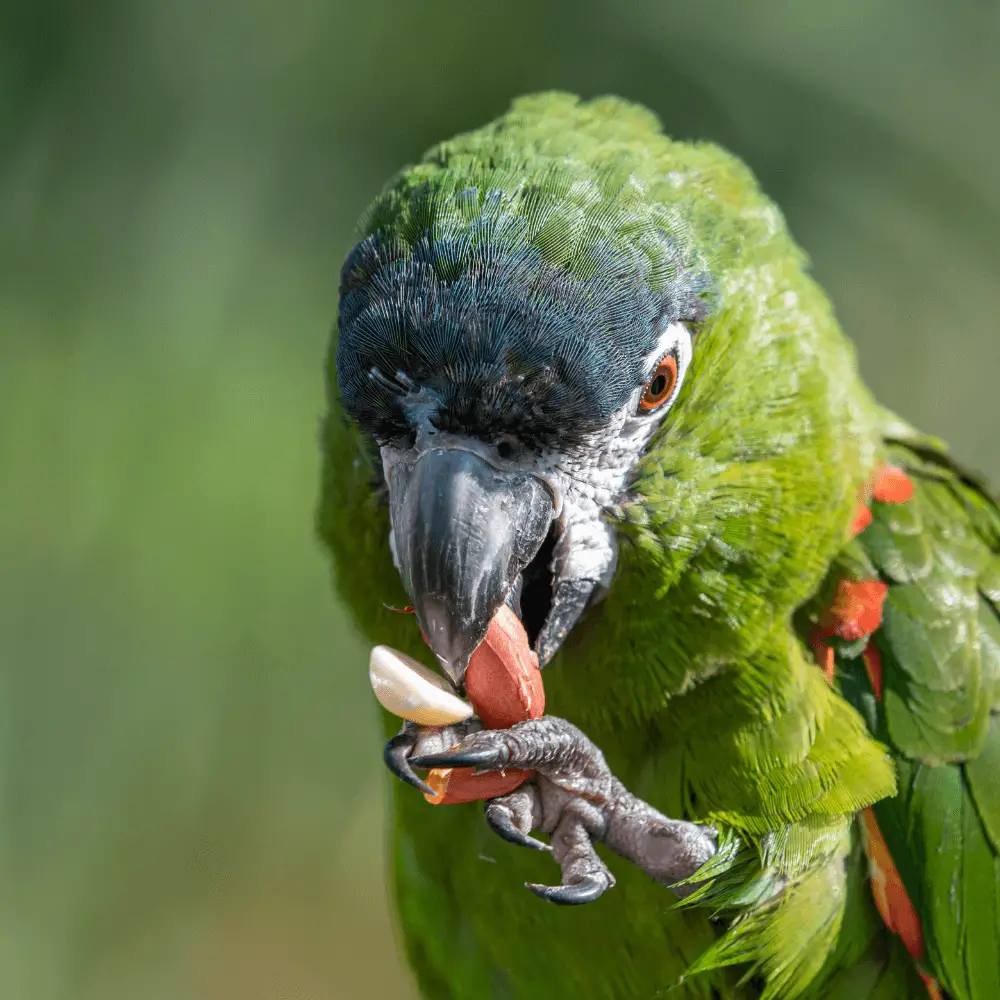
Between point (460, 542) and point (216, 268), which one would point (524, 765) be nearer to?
point (460, 542)

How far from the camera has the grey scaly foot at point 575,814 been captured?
1.30 metres

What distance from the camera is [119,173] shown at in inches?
131

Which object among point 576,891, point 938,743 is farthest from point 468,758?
point 938,743

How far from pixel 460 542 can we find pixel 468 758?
0.74 ft

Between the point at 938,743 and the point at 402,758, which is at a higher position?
the point at 938,743

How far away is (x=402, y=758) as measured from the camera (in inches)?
51.6

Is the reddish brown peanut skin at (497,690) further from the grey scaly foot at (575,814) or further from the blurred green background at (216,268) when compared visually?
the blurred green background at (216,268)

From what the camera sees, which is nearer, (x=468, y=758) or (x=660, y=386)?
(x=468, y=758)

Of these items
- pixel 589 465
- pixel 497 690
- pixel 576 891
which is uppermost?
pixel 589 465

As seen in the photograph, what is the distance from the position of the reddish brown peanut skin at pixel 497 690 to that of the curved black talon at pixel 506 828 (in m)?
0.03

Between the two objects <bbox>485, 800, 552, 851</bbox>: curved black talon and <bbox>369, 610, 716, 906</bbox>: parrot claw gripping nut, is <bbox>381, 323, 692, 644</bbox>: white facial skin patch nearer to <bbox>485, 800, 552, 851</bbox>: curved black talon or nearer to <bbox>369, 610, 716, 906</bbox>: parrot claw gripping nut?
<bbox>369, 610, 716, 906</bbox>: parrot claw gripping nut

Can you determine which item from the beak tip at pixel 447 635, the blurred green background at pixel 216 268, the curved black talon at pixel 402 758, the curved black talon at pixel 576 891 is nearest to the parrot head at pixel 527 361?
the beak tip at pixel 447 635

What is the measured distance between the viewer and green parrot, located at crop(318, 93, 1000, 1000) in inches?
52.0

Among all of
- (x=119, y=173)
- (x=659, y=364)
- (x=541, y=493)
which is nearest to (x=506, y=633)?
(x=541, y=493)
